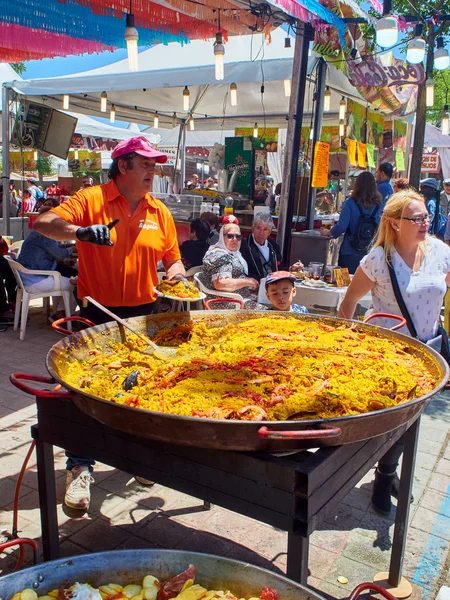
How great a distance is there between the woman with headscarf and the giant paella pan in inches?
95.1

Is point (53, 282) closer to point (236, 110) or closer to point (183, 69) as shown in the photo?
point (183, 69)

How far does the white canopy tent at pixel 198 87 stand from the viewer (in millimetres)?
7895

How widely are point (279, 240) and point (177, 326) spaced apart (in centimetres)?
414

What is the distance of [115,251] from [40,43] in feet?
20.0

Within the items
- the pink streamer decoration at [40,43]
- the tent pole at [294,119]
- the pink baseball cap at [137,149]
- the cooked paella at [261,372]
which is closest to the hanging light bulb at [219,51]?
the tent pole at [294,119]

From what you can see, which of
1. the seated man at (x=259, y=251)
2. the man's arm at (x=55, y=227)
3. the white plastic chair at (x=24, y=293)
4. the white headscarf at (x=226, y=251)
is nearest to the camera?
the man's arm at (x=55, y=227)

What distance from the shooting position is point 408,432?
2.51 m

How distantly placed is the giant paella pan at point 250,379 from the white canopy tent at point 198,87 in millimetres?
5682

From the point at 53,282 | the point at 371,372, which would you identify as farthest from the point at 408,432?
the point at 53,282

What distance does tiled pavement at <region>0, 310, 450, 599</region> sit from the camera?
9.09 feet

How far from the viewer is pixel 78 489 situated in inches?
111

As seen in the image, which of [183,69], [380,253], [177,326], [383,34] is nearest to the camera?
[177,326]

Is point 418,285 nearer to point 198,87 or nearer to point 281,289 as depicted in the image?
point 281,289

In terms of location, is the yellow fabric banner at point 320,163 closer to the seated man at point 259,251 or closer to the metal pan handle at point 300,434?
the seated man at point 259,251
